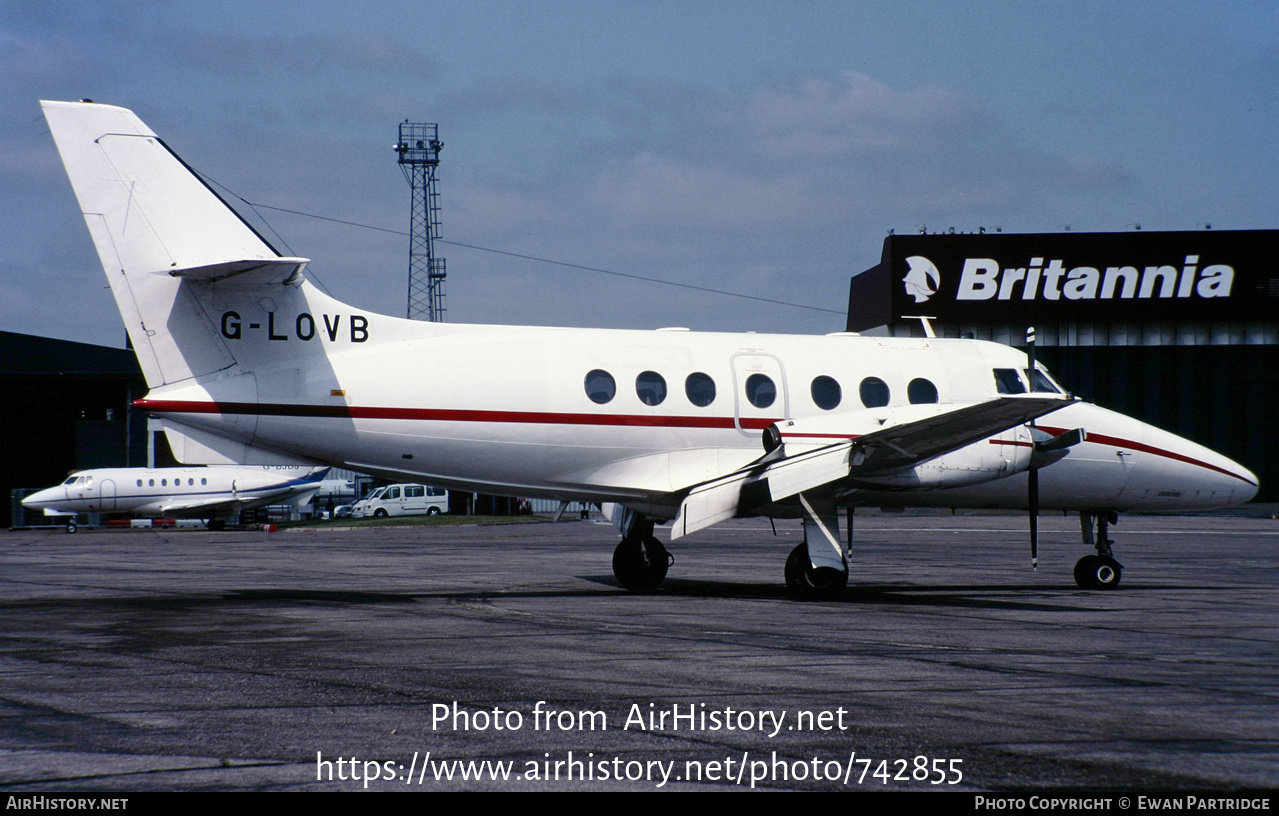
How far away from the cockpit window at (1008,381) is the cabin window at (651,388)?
5.93 metres

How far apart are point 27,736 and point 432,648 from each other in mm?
4157

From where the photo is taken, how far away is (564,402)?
1562 centimetres

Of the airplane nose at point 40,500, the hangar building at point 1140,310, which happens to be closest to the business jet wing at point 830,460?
the hangar building at point 1140,310

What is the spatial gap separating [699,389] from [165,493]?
4454 cm

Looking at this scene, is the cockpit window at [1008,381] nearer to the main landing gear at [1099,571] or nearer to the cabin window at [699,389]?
the main landing gear at [1099,571]

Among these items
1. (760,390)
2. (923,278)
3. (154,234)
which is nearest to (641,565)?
(760,390)

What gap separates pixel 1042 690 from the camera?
27.0ft

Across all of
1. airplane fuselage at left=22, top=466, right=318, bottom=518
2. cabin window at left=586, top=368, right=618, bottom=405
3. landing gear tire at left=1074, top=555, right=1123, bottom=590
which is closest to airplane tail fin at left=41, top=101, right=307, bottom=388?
cabin window at left=586, top=368, right=618, bottom=405

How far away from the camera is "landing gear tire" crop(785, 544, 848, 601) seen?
15.6m

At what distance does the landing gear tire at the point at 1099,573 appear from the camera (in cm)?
1770

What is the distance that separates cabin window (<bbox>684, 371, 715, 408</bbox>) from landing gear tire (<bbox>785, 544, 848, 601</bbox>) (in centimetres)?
260

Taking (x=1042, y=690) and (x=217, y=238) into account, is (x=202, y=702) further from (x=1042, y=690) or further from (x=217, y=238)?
(x=217, y=238)

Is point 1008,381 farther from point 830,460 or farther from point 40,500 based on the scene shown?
point 40,500

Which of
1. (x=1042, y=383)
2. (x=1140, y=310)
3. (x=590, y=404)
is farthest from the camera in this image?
(x=1140, y=310)
